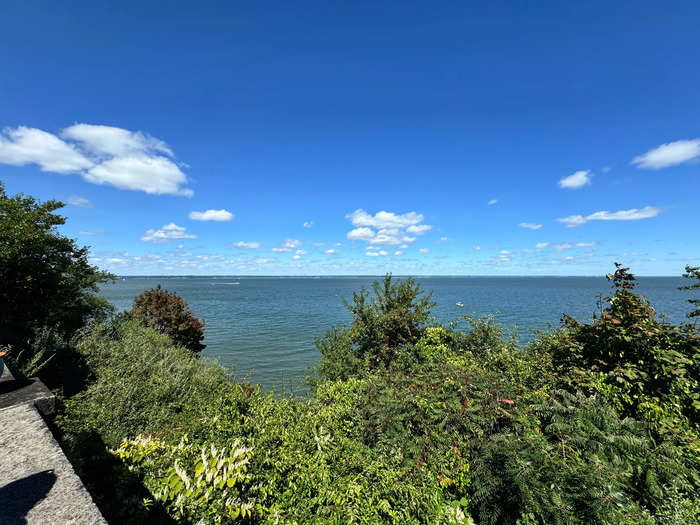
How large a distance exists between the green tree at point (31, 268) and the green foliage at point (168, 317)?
22.8ft

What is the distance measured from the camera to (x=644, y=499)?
12.2 feet

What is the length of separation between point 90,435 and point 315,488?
4.24 m

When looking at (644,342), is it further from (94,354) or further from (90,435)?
(94,354)

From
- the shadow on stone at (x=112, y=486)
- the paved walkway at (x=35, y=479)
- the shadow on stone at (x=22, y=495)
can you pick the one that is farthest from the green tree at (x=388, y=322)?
the shadow on stone at (x=22, y=495)

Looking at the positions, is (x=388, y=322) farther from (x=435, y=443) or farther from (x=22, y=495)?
(x=22, y=495)

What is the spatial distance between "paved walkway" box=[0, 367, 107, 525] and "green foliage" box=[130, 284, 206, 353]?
17838 millimetres

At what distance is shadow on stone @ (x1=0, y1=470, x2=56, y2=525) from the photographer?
2.39 m

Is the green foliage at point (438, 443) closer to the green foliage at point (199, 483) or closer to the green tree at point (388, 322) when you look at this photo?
the green foliage at point (199, 483)

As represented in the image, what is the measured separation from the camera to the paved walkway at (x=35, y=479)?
2412 millimetres

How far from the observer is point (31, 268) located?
32.0 feet

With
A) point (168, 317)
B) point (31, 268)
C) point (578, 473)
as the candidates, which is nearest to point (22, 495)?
point (578, 473)

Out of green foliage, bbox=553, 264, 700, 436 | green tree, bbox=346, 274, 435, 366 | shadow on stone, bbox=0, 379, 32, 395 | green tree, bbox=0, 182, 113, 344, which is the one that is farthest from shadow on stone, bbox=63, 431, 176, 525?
green tree, bbox=346, 274, 435, 366

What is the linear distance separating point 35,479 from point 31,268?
414 inches

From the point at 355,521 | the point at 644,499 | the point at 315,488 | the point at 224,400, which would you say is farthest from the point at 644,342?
the point at 224,400
